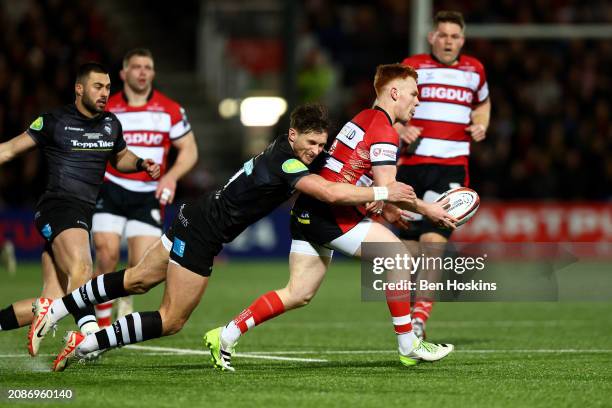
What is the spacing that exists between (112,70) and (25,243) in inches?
132

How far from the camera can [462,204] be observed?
27.2 ft

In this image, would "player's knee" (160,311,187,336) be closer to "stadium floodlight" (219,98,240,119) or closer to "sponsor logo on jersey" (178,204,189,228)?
"sponsor logo on jersey" (178,204,189,228)

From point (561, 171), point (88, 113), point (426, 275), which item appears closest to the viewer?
point (88, 113)

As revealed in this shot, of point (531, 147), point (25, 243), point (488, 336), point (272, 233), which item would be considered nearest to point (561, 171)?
point (531, 147)

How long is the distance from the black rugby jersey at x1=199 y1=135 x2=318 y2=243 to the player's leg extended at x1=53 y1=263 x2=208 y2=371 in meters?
0.36

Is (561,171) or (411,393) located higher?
(411,393)

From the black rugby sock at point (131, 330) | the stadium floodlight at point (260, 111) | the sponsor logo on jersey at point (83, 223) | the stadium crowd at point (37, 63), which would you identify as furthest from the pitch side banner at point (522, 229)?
the black rugby sock at point (131, 330)

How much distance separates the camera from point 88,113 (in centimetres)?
894

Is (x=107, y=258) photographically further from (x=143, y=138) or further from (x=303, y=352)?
(x=303, y=352)

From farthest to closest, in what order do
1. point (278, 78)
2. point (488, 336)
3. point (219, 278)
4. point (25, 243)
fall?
1. point (278, 78)
2. point (25, 243)
3. point (219, 278)
4. point (488, 336)

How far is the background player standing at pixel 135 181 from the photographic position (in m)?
10.4

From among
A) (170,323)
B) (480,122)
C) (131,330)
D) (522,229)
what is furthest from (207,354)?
(522,229)

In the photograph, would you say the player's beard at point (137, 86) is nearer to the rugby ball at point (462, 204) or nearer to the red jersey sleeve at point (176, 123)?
the red jersey sleeve at point (176, 123)

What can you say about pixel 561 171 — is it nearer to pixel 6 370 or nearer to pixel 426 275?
pixel 426 275
